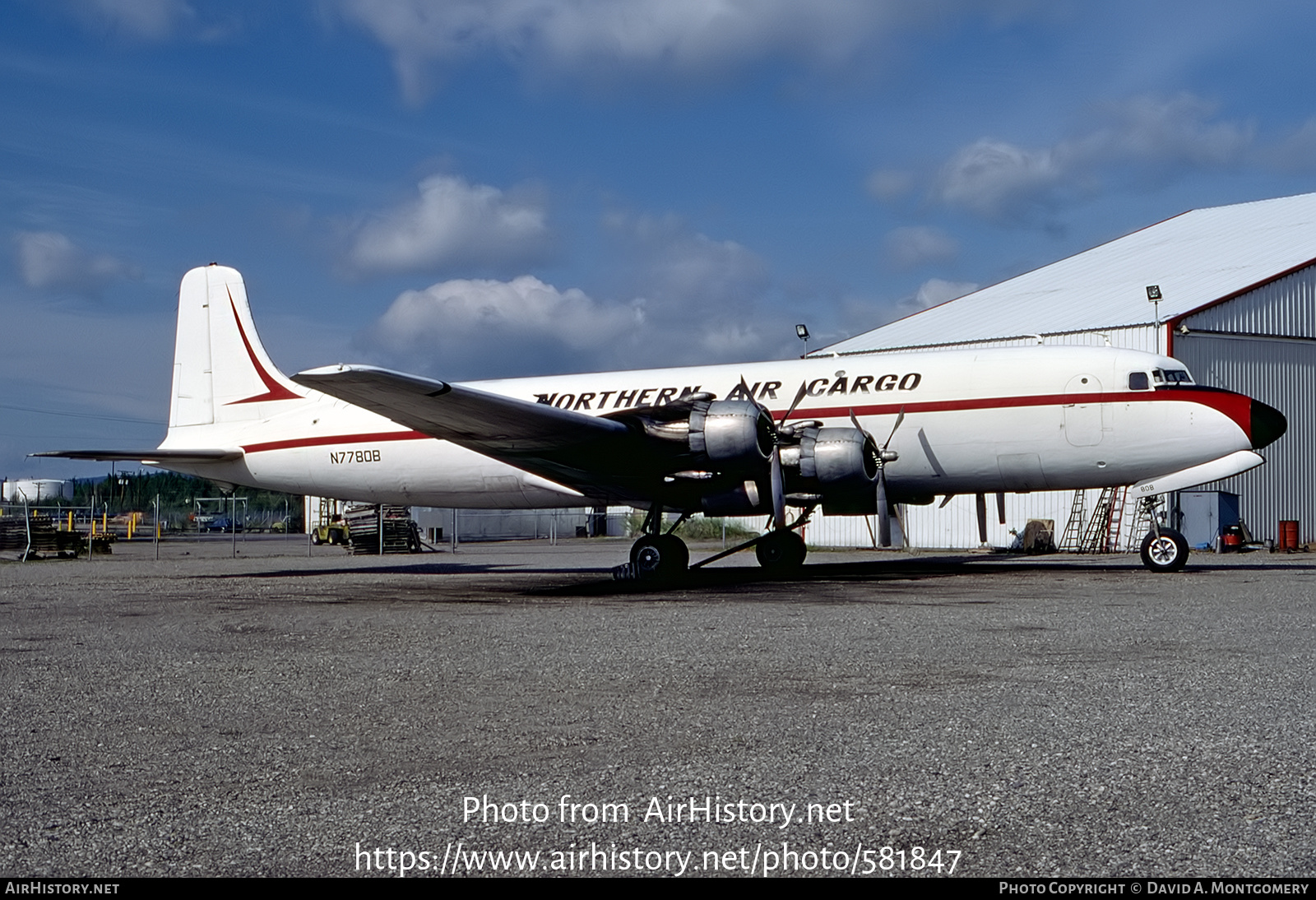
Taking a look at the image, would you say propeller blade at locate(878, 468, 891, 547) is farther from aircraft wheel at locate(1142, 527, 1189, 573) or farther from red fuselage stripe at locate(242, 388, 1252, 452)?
aircraft wheel at locate(1142, 527, 1189, 573)

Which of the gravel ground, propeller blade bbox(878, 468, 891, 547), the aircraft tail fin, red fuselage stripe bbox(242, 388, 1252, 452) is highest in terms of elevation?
the aircraft tail fin

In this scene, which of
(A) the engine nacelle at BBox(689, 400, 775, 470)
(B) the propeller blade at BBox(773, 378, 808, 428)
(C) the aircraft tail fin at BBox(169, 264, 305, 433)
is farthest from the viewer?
(C) the aircraft tail fin at BBox(169, 264, 305, 433)

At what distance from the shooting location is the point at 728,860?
4.02 metres

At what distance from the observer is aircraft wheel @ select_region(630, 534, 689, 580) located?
17.8 meters

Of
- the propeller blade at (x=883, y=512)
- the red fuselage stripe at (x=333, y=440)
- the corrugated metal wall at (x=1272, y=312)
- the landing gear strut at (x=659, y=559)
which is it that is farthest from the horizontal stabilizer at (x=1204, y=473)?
the corrugated metal wall at (x=1272, y=312)

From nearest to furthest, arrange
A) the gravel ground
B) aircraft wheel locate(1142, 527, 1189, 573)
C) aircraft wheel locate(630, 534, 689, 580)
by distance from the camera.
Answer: the gravel ground < aircraft wheel locate(630, 534, 689, 580) < aircraft wheel locate(1142, 527, 1189, 573)

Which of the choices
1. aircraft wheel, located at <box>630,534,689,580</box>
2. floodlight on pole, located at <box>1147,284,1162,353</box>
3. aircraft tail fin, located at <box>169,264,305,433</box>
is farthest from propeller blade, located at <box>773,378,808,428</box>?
floodlight on pole, located at <box>1147,284,1162,353</box>

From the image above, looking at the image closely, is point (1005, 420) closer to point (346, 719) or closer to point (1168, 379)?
point (1168, 379)

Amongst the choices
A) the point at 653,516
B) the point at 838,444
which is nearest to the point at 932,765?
the point at 838,444

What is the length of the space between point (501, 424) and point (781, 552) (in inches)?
219

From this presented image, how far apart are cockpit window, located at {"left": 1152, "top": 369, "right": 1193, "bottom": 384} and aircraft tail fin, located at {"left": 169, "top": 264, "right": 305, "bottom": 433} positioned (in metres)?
15.6

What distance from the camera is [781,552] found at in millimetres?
19172

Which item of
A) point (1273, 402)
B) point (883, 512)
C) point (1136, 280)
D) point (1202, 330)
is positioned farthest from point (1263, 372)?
point (883, 512)

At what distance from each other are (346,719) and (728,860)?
335 cm
